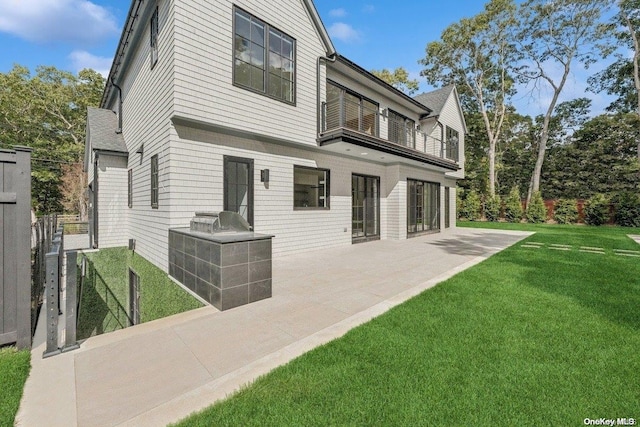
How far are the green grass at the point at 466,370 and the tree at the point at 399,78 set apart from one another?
24.8 m

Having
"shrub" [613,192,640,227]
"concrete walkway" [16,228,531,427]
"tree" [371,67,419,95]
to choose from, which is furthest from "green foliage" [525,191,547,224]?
"concrete walkway" [16,228,531,427]

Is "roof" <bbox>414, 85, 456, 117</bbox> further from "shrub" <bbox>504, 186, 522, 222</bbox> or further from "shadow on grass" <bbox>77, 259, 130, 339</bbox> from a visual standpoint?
"shadow on grass" <bbox>77, 259, 130, 339</bbox>

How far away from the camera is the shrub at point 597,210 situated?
17734 millimetres

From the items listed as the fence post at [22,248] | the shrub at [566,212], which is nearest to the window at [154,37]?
the fence post at [22,248]

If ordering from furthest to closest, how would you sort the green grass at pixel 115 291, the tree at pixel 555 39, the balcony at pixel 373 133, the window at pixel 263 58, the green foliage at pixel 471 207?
the green foliage at pixel 471 207 → the tree at pixel 555 39 → the balcony at pixel 373 133 → the window at pixel 263 58 → the green grass at pixel 115 291

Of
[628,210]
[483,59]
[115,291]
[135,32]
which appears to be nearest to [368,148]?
[135,32]

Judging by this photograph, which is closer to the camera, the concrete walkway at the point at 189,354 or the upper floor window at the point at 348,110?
the concrete walkway at the point at 189,354

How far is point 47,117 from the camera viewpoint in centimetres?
2536

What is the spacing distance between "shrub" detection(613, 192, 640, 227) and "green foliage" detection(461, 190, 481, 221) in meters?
7.53

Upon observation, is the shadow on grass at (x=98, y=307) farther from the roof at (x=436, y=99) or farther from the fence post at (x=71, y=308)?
the roof at (x=436, y=99)

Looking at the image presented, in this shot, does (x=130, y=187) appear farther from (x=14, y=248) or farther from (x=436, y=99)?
(x=436, y=99)

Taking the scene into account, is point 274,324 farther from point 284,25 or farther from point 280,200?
point 284,25

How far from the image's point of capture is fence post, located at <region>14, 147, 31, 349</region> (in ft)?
9.11

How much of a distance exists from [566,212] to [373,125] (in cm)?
1754
